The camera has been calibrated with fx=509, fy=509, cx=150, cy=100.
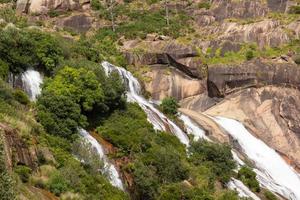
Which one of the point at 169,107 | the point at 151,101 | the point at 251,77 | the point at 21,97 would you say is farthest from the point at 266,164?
the point at 21,97

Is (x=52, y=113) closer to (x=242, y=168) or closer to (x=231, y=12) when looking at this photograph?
(x=242, y=168)

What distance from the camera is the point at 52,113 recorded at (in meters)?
31.3

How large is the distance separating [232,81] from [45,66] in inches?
1013

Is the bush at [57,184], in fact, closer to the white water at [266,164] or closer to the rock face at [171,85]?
the white water at [266,164]

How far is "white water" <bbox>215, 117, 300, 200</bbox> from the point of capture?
40938mm

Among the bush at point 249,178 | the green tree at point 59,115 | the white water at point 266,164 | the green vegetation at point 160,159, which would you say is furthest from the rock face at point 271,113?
the green tree at point 59,115

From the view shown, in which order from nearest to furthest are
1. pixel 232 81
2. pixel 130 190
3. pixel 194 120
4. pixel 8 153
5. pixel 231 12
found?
pixel 8 153 < pixel 130 190 < pixel 194 120 < pixel 232 81 < pixel 231 12

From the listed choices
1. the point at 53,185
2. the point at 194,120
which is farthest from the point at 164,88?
the point at 53,185

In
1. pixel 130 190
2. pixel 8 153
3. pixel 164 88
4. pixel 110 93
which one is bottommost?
pixel 164 88

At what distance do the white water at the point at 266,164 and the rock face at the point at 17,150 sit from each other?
21528 mm

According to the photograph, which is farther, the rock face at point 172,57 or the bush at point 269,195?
the rock face at point 172,57

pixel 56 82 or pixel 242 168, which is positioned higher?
pixel 56 82

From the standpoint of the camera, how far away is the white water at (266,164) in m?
40.9

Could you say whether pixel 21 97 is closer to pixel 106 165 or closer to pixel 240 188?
pixel 106 165
